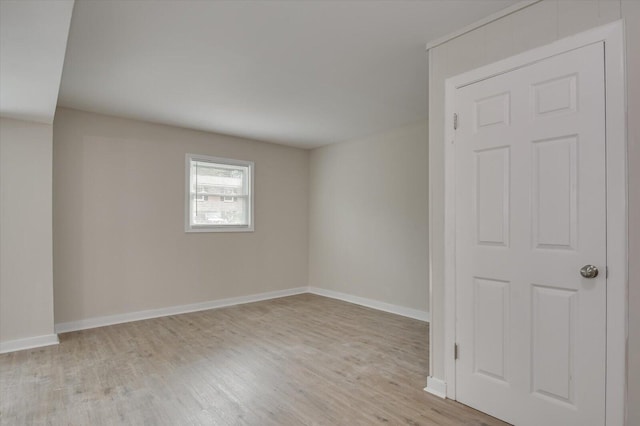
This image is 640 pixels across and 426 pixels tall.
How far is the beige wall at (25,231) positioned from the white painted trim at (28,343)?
0.03 meters

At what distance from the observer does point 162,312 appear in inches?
187

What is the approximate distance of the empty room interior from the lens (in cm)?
189

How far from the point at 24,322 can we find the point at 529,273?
180 inches

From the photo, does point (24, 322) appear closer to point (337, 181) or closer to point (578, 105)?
point (337, 181)

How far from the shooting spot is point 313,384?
2.76 m

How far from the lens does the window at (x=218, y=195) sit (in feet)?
16.8

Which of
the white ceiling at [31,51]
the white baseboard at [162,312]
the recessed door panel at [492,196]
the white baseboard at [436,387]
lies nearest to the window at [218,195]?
the white baseboard at [162,312]

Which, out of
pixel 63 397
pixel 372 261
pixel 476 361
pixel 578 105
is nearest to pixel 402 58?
pixel 578 105

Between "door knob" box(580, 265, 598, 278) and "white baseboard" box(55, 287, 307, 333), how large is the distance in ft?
15.0

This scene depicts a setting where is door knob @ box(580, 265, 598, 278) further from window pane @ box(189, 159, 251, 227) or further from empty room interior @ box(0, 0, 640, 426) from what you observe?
window pane @ box(189, 159, 251, 227)

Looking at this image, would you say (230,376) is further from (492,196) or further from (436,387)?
(492,196)

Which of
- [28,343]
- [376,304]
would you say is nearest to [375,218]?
[376,304]

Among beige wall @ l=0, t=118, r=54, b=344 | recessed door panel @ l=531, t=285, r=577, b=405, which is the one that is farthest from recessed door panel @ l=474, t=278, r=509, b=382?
beige wall @ l=0, t=118, r=54, b=344

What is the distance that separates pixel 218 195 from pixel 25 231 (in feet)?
7.75
